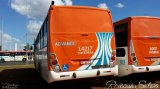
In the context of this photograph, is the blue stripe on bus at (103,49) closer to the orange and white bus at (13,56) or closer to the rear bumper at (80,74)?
the rear bumper at (80,74)

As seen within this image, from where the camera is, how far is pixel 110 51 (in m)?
10.4

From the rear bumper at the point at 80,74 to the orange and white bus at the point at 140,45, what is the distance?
6.44ft

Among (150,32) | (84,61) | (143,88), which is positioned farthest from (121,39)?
(84,61)

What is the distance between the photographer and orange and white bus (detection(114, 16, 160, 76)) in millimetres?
12039

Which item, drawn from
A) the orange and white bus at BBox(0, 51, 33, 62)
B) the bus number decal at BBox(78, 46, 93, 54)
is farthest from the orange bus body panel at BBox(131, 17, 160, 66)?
the orange and white bus at BBox(0, 51, 33, 62)

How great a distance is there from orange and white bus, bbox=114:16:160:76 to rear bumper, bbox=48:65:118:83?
196 cm

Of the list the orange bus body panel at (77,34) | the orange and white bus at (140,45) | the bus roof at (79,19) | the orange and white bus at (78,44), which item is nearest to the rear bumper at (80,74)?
the orange and white bus at (78,44)

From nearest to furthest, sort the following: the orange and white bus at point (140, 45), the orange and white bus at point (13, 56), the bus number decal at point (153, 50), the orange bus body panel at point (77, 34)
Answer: the orange bus body panel at point (77, 34) < the orange and white bus at point (140, 45) < the bus number decal at point (153, 50) < the orange and white bus at point (13, 56)

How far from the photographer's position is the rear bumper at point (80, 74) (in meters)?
9.41

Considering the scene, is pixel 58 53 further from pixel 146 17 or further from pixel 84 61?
pixel 146 17

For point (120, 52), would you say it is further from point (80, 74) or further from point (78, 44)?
point (80, 74)

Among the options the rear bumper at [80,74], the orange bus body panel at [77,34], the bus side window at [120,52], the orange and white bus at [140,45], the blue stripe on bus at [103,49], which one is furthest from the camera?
the bus side window at [120,52]

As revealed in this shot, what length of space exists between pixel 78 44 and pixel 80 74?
1047 mm

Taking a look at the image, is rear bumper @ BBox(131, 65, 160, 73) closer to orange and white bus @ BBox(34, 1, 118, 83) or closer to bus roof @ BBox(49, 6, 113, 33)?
orange and white bus @ BBox(34, 1, 118, 83)
